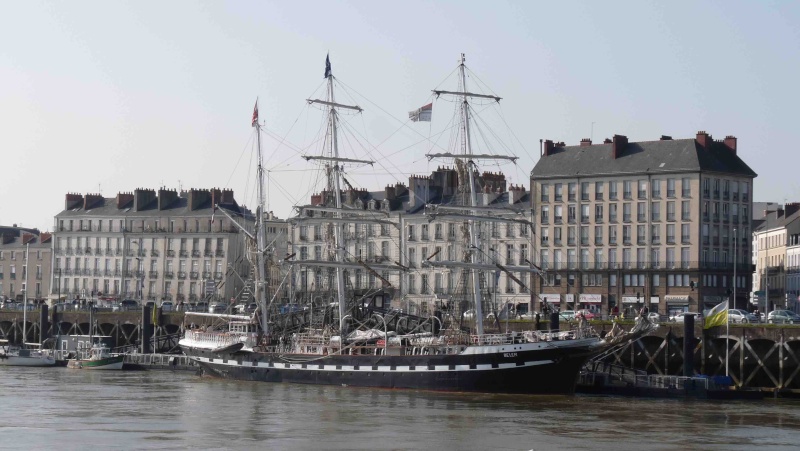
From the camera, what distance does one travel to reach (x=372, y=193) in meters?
134

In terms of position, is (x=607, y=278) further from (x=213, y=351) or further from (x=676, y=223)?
(x=213, y=351)

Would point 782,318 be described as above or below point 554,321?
above

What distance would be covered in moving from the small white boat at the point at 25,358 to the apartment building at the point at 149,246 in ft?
99.8

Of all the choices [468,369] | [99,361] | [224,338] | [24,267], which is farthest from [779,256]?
[24,267]

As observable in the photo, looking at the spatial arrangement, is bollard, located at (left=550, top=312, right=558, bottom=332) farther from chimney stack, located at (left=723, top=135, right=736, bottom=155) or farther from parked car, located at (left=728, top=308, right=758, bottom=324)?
chimney stack, located at (left=723, top=135, right=736, bottom=155)

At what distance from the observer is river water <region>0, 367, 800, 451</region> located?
52531 millimetres

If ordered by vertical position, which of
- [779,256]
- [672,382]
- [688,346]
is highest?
[779,256]

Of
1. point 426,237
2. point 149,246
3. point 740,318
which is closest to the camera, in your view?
point 740,318

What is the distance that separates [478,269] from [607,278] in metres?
39.2

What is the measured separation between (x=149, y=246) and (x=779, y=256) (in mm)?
60083

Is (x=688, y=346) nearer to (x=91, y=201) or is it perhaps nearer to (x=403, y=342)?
(x=403, y=342)

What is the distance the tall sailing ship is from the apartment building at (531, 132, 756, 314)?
25244 mm

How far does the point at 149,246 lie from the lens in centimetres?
14375

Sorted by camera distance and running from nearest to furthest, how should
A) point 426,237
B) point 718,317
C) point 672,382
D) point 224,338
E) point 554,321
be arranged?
1. point 672,382
2. point 718,317
3. point 554,321
4. point 224,338
5. point 426,237
